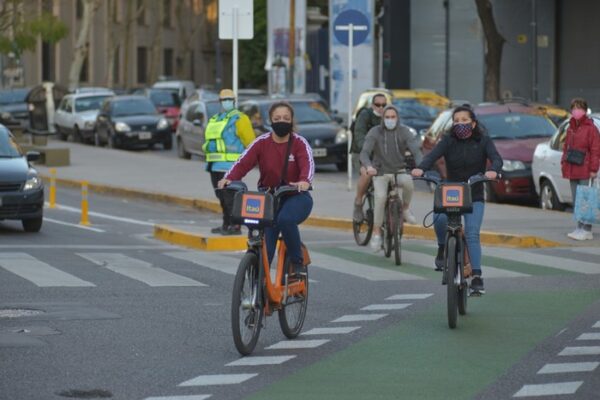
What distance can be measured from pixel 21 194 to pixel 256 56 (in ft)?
263

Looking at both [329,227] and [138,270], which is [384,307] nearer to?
[138,270]

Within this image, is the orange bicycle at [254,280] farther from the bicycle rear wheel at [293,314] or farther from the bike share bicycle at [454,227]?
the bike share bicycle at [454,227]

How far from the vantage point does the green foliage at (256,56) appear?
328ft

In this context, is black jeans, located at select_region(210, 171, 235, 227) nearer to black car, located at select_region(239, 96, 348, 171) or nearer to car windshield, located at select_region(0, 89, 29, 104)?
black car, located at select_region(239, 96, 348, 171)

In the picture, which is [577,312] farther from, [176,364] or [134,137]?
[134,137]

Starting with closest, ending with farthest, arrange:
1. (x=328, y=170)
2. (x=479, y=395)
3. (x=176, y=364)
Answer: (x=479, y=395), (x=176, y=364), (x=328, y=170)

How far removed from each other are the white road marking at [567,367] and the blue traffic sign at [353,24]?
49.0 ft

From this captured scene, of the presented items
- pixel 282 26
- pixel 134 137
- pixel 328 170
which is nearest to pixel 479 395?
pixel 328 170

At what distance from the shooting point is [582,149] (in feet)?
62.6

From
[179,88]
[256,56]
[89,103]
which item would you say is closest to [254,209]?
[89,103]

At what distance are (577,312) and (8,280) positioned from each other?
17.8 feet

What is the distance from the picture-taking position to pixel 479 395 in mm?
9320

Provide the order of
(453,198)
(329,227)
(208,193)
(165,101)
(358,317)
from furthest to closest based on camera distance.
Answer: (165,101)
(208,193)
(329,227)
(358,317)
(453,198)

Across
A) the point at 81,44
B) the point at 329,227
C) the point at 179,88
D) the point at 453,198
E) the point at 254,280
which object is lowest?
the point at 329,227
